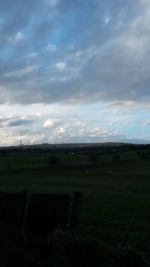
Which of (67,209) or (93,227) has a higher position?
(67,209)

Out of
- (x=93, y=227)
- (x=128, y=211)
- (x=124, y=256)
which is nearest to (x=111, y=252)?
(x=124, y=256)

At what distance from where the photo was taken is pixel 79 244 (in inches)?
221

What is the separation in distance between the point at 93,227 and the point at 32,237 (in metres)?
5.90

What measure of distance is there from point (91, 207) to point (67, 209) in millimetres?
12134

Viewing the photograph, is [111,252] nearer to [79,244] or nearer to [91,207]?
[79,244]

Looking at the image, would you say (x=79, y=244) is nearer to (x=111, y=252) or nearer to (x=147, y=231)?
(x=111, y=252)

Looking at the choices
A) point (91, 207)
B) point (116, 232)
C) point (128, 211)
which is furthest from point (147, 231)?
point (91, 207)

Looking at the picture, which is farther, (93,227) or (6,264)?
(93,227)

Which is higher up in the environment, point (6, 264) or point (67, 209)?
point (67, 209)

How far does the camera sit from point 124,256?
17.4ft

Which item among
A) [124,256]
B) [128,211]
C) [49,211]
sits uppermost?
[49,211]

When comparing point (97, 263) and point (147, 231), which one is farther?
point (147, 231)

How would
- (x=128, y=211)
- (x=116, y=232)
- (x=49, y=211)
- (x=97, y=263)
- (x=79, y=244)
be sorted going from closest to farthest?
(x=97, y=263), (x=79, y=244), (x=49, y=211), (x=116, y=232), (x=128, y=211)

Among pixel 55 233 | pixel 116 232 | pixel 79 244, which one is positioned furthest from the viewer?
pixel 116 232
